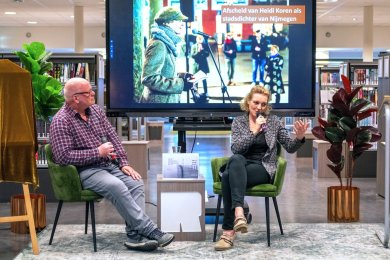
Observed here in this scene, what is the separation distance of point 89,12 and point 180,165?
12386mm

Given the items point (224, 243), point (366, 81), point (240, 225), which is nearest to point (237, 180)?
point (240, 225)

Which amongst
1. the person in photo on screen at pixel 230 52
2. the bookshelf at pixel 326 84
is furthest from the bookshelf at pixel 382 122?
the bookshelf at pixel 326 84

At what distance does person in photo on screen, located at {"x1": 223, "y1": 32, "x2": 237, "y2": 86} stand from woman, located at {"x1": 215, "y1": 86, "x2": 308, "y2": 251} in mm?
612

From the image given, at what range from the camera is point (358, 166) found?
9578mm

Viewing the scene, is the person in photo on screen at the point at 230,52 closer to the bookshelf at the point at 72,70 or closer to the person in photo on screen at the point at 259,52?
the person in photo on screen at the point at 259,52

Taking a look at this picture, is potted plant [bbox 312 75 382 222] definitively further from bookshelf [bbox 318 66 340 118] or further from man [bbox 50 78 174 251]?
bookshelf [bbox 318 66 340 118]

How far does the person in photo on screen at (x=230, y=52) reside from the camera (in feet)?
19.3

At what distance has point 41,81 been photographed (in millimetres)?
5746

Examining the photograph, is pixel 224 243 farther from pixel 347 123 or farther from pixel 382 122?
pixel 382 122

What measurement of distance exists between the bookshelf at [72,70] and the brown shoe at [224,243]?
2984 millimetres

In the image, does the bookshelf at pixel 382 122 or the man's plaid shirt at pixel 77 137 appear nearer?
the man's plaid shirt at pixel 77 137

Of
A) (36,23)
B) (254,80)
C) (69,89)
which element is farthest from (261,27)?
(36,23)

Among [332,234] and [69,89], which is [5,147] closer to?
[69,89]

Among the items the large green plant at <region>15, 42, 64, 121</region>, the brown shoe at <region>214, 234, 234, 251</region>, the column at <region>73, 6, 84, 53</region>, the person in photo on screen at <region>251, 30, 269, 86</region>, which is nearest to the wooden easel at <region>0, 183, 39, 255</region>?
the large green plant at <region>15, 42, 64, 121</region>
